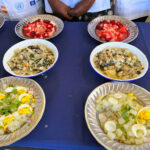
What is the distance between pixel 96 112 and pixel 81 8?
1236 millimetres

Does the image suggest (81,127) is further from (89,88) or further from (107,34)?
(107,34)

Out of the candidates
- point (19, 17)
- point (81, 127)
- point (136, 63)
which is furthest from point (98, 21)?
point (81, 127)

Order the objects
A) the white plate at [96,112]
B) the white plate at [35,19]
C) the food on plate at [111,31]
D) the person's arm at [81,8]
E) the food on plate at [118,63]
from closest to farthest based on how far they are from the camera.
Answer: the white plate at [96,112] → the food on plate at [118,63] → the food on plate at [111,31] → the white plate at [35,19] → the person's arm at [81,8]

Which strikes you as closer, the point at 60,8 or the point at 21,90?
the point at 21,90

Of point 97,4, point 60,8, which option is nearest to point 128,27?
point 97,4

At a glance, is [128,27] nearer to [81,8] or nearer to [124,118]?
[81,8]

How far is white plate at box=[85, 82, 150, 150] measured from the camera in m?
0.77

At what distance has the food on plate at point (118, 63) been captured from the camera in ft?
3.65

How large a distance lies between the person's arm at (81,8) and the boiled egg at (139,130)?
53.5 inches

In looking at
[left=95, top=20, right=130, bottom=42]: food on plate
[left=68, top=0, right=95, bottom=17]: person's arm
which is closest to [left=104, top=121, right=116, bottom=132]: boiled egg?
[left=95, top=20, right=130, bottom=42]: food on plate

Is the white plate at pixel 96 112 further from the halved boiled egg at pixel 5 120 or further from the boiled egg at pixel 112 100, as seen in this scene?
the halved boiled egg at pixel 5 120

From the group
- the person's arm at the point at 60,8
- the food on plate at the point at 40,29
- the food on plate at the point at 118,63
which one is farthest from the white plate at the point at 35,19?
the food on plate at the point at 118,63

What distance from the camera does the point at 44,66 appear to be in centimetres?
118

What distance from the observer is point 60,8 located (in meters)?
1.73
